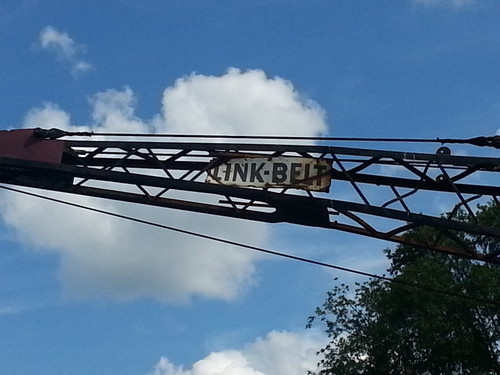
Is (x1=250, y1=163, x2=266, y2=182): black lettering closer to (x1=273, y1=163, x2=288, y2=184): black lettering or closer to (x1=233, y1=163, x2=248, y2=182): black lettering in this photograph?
(x1=233, y1=163, x2=248, y2=182): black lettering

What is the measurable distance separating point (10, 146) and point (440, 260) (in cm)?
2753

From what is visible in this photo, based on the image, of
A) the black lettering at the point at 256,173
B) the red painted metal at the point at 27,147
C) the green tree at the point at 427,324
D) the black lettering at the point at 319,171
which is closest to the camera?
the black lettering at the point at 319,171

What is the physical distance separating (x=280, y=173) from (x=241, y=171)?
0.60 meters

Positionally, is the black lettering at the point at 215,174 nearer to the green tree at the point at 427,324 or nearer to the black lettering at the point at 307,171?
the black lettering at the point at 307,171

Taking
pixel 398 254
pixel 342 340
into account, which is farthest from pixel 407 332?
pixel 398 254

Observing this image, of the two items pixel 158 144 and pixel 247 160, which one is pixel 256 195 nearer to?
pixel 247 160

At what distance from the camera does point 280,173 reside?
13078 millimetres

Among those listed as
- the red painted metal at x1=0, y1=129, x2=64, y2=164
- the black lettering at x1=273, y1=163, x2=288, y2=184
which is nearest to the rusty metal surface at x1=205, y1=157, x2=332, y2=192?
the black lettering at x1=273, y1=163, x2=288, y2=184

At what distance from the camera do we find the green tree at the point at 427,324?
34094mm

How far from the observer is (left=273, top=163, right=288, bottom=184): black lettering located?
13062mm

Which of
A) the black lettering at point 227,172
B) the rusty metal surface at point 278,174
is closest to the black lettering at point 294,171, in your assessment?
the rusty metal surface at point 278,174

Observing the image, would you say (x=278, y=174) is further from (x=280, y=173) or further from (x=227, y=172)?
(x=227, y=172)

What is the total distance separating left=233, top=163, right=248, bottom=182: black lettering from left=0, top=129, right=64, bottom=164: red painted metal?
274 cm

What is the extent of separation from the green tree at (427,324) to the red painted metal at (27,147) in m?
22.7
